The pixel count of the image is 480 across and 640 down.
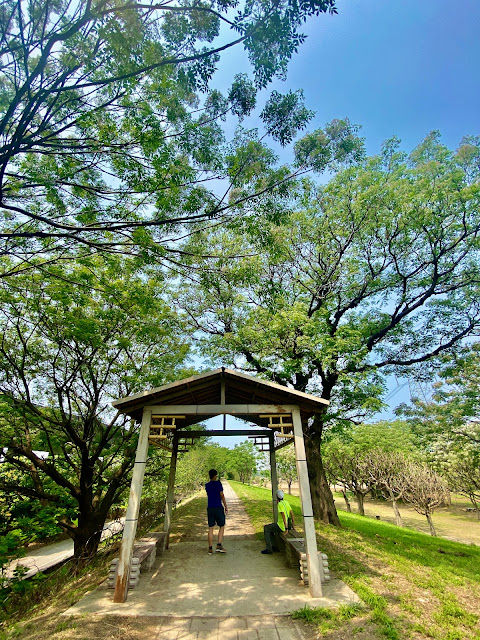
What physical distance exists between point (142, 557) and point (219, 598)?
5.00 feet

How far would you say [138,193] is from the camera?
5117 millimetres

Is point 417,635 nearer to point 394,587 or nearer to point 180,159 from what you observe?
point 394,587

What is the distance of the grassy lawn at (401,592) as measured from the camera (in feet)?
12.2

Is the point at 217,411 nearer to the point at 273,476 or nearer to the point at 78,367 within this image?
the point at 273,476

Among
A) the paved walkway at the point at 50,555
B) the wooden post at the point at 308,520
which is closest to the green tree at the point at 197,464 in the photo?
the paved walkway at the point at 50,555

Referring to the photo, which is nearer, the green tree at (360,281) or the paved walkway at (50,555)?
the green tree at (360,281)

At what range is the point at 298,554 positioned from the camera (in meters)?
5.36

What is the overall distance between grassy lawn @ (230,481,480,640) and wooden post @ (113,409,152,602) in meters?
2.47

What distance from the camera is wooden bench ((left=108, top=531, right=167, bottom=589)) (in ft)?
16.1

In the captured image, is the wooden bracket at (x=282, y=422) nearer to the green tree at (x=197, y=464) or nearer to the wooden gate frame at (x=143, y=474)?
the wooden gate frame at (x=143, y=474)

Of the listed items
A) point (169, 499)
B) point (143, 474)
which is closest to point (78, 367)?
point (169, 499)

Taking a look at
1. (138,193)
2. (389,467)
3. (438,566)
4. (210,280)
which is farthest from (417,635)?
(389,467)

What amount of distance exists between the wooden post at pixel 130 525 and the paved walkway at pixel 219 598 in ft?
0.66

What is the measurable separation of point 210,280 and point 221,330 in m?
5.87
